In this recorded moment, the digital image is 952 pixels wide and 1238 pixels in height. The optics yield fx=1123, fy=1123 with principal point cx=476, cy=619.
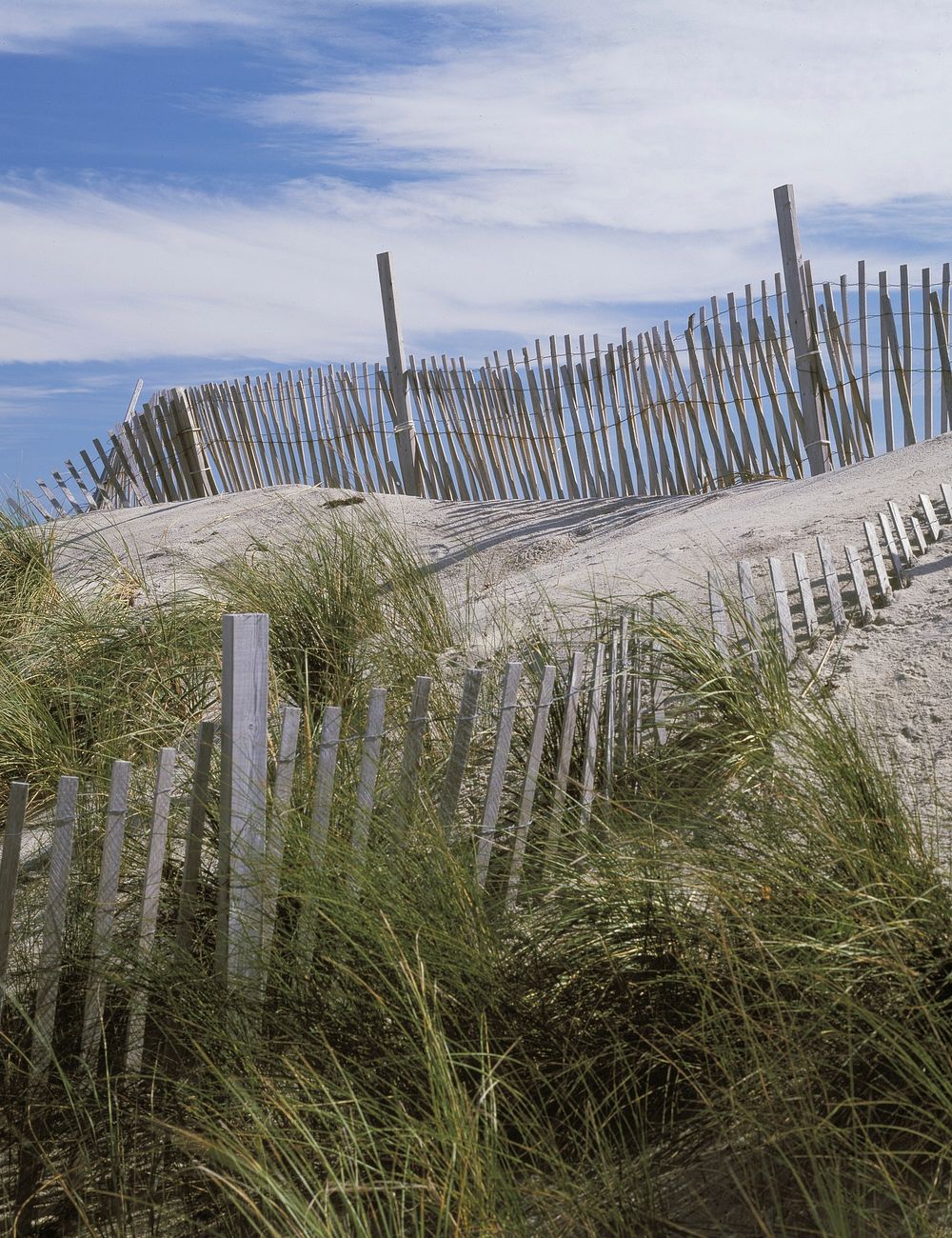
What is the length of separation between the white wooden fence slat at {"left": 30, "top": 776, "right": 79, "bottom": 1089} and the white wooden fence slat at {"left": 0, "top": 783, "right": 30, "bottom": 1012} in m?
0.07

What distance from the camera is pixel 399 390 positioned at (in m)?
10.5

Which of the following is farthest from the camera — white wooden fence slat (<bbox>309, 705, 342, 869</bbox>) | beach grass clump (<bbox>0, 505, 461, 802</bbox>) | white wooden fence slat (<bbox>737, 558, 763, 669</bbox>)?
beach grass clump (<bbox>0, 505, 461, 802</bbox>)

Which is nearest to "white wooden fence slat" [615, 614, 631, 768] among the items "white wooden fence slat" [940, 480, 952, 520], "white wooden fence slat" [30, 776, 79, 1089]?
"white wooden fence slat" [30, 776, 79, 1089]

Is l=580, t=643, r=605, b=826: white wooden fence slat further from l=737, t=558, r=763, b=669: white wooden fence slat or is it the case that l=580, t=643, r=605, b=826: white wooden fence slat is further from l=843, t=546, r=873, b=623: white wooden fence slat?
l=843, t=546, r=873, b=623: white wooden fence slat

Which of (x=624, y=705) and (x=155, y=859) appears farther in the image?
(x=624, y=705)

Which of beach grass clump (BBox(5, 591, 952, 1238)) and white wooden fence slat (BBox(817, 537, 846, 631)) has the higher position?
white wooden fence slat (BBox(817, 537, 846, 631))

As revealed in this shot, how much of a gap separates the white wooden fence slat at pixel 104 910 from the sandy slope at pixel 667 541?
2.45m

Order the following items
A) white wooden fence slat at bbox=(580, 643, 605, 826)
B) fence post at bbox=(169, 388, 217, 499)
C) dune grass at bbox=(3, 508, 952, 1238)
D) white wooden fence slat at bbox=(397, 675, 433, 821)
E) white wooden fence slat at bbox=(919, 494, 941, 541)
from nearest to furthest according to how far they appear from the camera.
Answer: dune grass at bbox=(3, 508, 952, 1238) → white wooden fence slat at bbox=(397, 675, 433, 821) → white wooden fence slat at bbox=(580, 643, 605, 826) → white wooden fence slat at bbox=(919, 494, 941, 541) → fence post at bbox=(169, 388, 217, 499)

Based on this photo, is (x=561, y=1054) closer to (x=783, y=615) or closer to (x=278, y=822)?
(x=278, y=822)

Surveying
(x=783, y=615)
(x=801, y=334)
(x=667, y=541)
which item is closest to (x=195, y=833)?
(x=783, y=615)

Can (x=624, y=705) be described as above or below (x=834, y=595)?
below

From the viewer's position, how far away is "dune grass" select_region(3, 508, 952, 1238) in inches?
71.2

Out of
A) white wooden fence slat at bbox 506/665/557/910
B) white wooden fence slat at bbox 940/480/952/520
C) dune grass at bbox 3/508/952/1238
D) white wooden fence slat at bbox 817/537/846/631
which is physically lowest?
dune grass at bbox 3/508/952/1238

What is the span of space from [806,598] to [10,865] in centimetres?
320
